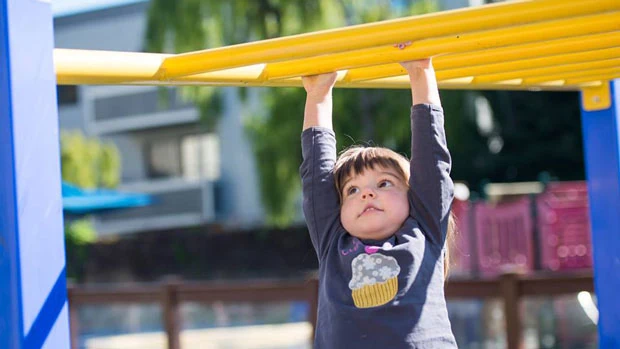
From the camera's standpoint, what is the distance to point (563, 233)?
1180 cm

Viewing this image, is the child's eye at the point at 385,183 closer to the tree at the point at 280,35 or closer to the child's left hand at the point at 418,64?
the child's left hand at the point at 418,64

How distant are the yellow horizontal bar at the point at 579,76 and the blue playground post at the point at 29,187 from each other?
1.33 metres

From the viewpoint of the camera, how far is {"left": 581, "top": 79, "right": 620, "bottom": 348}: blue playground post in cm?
262

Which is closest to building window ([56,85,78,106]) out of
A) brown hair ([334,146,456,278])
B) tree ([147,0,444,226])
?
tree ([147,0,444,226])

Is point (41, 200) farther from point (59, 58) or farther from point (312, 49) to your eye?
point (312, 49)

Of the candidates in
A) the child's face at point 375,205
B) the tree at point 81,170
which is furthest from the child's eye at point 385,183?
the tree at point 81,170

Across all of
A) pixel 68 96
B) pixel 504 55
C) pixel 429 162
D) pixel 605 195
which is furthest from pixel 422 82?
pixel 68 96

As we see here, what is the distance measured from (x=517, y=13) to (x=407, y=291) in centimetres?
56

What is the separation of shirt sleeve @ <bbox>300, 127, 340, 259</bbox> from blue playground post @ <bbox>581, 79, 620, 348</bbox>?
97 cm

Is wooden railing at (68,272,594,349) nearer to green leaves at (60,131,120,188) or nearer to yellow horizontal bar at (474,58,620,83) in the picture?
yellow horizontal bar at (474,58,620,83)

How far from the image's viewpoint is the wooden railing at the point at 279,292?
486 centimetres

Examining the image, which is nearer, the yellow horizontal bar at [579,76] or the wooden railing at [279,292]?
the yellow horizontal bar at [579,76]

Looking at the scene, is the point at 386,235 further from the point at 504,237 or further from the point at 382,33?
the point at 504,237

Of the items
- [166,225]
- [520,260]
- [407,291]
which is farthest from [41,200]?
[166,225]
